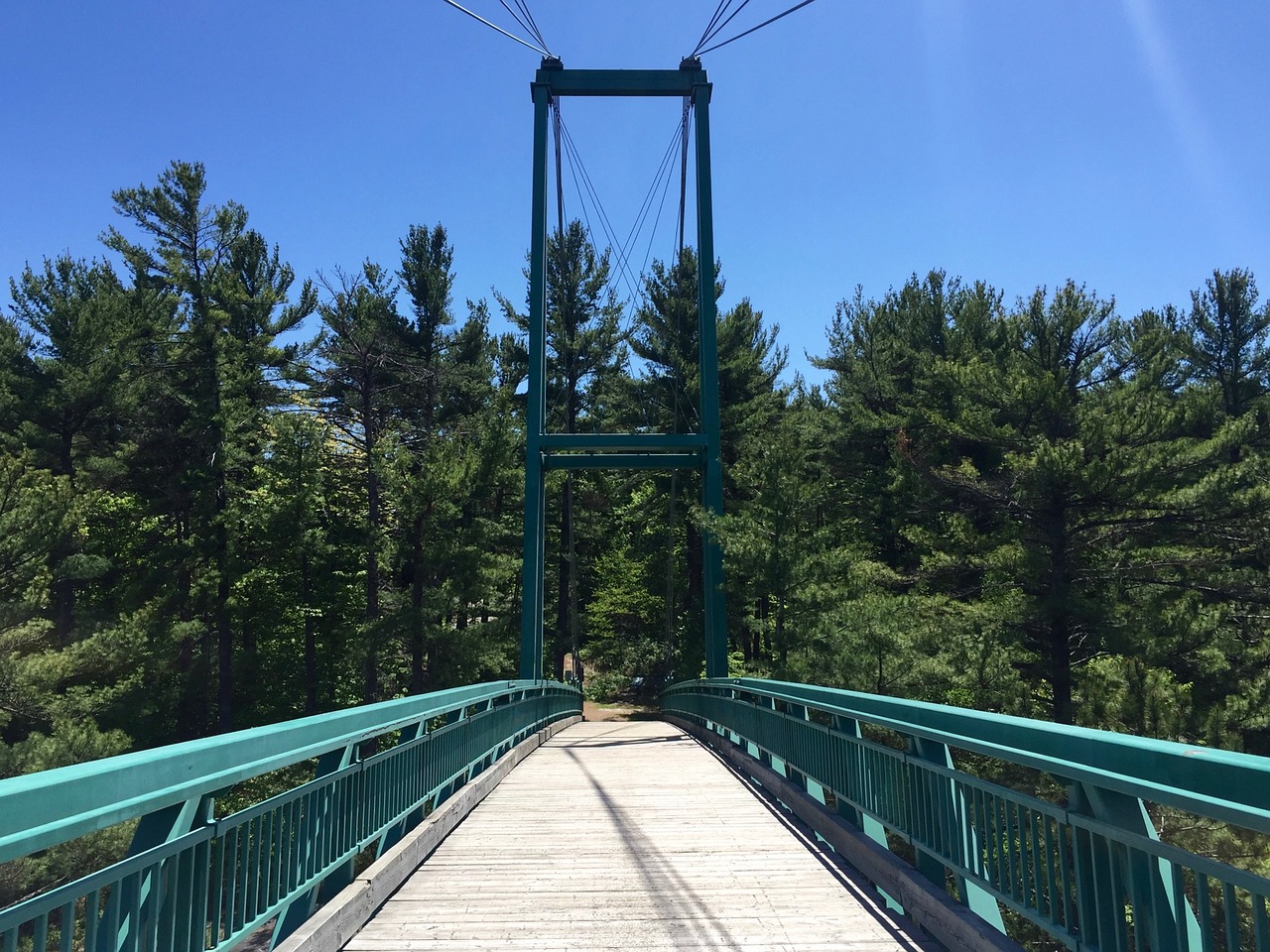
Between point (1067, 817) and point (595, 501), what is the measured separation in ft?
112

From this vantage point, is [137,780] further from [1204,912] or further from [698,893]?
[698,893]

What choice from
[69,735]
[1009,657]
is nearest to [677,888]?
[1009,657]

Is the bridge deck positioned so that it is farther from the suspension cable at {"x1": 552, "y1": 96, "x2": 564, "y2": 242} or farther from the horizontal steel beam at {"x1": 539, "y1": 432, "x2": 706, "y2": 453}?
the suspension cable at {"x1": 552, "y1": 96, "x2": 564, "y2": 242}

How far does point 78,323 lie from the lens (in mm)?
24734

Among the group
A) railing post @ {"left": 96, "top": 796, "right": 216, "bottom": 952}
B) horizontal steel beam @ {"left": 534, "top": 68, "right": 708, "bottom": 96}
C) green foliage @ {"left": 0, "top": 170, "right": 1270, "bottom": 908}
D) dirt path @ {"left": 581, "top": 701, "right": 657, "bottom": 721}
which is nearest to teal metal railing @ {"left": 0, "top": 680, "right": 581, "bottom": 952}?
railing post @ {"left": 96, "top": 796, "right": 216, "bottom": 952}

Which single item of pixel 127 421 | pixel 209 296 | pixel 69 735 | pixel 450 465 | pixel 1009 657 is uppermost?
pixel 209 296

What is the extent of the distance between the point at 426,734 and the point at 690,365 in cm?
2429

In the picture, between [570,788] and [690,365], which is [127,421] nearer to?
[690,365]

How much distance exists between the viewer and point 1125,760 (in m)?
2.52

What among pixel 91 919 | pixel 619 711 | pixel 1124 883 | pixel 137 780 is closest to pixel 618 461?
pixel 1124 883

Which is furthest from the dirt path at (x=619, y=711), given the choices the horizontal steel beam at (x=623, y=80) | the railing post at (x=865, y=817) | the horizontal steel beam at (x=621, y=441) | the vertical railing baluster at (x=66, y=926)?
the vertical railing baluster at (x=66, y=926)

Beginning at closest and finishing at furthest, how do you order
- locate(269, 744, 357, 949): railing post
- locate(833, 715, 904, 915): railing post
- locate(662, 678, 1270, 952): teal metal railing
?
locate(662, 678, 1270, 952): teal metal railing
locate(269, 744, 357, 949): railing post
locate(833, 715, 904, 915): railing post

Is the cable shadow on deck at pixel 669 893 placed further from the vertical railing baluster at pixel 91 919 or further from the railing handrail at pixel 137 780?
the vertical railing baluster at pixel 91 919

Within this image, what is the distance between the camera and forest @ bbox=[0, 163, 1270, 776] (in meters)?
16.5
